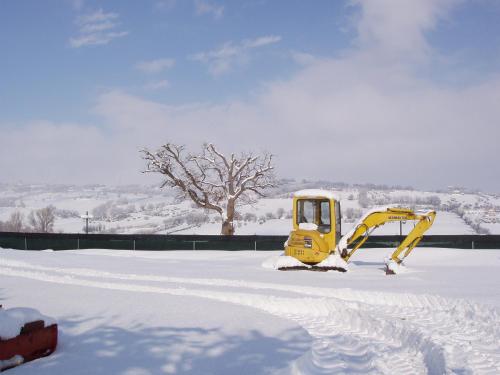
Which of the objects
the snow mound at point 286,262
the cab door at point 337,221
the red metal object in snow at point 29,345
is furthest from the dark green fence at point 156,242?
the red metal object in snow at point 29,345

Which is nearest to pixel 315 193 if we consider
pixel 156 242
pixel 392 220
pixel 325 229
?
pixel 325 229

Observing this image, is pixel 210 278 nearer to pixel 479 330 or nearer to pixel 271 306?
pixel 271 306

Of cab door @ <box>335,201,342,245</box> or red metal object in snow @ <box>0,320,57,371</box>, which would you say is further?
cab door @ <box>335,201,342,245</box>

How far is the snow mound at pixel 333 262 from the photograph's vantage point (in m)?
13.9

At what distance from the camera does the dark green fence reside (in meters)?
23.0

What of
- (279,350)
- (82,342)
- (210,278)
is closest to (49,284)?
(210,278)

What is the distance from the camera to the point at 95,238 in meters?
24.7

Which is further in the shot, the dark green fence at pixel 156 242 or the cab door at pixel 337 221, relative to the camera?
the dark green fence at pixel 156 242

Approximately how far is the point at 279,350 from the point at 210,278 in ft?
23.1

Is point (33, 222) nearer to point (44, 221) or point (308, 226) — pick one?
point (44, 221)

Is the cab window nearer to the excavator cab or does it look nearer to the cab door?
the excavator cab

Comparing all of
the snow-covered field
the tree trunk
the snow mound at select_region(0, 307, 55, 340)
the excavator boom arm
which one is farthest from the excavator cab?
the tree trunk

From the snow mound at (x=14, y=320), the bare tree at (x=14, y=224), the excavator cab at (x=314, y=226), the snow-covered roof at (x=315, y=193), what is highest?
the snow-covered roof at (x=315, y=193)

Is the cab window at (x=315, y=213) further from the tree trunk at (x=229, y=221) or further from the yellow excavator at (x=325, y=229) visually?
the tree trunk at (x=229, y=221)
